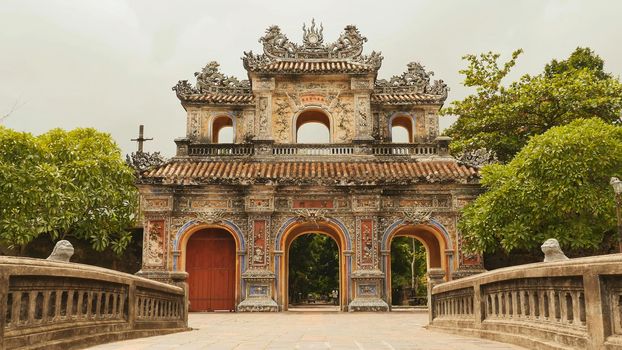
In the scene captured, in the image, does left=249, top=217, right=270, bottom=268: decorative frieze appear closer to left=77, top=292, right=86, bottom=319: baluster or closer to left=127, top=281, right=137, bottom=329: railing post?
left=127, top=281, right=137, bottom=329: railing post

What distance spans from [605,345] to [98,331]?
19.1ft

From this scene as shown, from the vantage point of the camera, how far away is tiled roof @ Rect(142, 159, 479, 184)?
20.9 m

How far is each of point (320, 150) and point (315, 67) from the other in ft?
11.6

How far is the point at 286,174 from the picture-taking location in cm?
2131

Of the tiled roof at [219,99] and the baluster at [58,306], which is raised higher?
the tiled roof at [219,99]

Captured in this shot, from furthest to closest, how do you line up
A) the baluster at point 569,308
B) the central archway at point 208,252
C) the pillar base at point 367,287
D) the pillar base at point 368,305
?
the central archway at point 208,252
the pillar base at point 367,287
the pillar base at point 368,305
the baluster at point 569,308

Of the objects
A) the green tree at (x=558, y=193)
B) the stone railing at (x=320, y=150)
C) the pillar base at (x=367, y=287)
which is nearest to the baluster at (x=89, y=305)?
the green tree at (x=558, y=193)

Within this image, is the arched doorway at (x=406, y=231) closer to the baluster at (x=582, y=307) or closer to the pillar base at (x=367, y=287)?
the pillar base at (x=367, y=287)

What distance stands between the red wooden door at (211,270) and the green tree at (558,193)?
8883 mm

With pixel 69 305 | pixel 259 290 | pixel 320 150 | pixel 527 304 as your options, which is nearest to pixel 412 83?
pixel 320 150

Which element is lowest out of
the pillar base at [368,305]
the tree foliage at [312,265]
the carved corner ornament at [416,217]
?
the pillar base at [368,305]

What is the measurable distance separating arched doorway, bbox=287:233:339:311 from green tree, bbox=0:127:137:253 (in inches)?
427

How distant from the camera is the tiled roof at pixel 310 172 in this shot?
20.9m

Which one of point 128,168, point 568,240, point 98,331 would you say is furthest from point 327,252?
point 98,331
